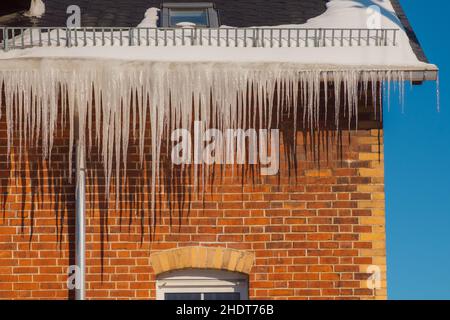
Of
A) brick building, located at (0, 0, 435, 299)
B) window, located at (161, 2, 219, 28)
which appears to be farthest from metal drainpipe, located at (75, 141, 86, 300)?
window, located at (161, 2, 219, 28)

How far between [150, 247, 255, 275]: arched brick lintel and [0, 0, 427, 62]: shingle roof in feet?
7.67

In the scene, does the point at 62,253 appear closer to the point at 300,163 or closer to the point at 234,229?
the point at 234,229

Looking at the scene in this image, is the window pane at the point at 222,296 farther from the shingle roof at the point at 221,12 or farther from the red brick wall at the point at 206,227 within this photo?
the shingle roof at the point at 221,12

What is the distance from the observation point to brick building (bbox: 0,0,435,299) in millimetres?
11797

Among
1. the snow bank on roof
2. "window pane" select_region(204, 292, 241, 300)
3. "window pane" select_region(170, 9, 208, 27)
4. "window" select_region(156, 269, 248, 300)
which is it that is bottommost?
"window pane" select_region(204, 292, 241, 300)

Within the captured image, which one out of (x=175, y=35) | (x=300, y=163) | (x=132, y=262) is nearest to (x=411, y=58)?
(x=300, y=163)

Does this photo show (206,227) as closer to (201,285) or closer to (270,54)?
(201,285)

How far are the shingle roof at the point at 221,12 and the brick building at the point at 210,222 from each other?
1134 millimetres

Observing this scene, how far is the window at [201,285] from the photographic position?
11.9 metres

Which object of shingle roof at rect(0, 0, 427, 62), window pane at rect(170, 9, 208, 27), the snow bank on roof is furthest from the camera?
window pane at rect(170, 9, 208, 27)

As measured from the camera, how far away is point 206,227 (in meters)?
11.9

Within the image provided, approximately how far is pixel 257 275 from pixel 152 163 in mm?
1432

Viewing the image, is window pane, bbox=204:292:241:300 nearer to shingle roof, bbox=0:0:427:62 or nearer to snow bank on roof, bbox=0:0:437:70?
snow bank on roof, bbox=0:0:437:70

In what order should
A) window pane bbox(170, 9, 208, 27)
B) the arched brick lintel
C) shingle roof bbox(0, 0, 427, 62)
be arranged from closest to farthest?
the arched brick lintel → shingle roof bbox(0, 0, 427, 62) → window pane bbox(170, 9, 208, 27)
